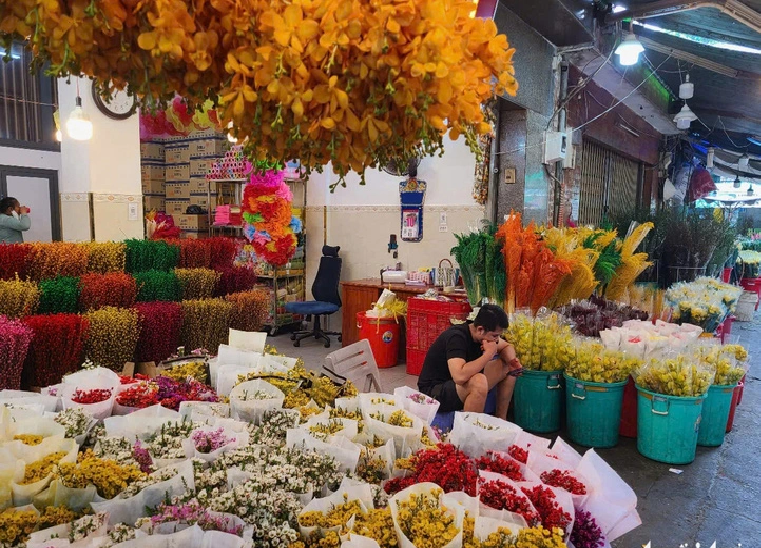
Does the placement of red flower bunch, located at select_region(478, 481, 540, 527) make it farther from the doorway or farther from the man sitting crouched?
the doorway

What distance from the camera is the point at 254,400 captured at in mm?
2350

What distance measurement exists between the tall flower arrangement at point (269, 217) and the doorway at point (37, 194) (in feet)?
11.9

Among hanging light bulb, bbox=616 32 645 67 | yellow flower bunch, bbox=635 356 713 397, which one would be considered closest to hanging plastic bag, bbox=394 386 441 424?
yellow flower bunch, bbox=635 356 713 397

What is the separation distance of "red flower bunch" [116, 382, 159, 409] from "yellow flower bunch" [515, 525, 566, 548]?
1.76 meters

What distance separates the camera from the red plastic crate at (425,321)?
17.7 ft

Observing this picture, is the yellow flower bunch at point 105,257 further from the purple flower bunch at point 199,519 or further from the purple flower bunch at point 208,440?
the purple flower bunch at point 199,519

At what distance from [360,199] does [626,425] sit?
4729mm

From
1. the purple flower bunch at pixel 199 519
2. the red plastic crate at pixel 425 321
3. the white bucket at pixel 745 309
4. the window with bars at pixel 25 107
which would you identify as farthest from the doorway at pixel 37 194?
the white bucket at pixel 745 309

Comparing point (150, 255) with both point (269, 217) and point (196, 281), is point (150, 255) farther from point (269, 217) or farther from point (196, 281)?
point (269, 217)

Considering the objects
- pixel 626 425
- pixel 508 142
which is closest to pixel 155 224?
pixel 508 142

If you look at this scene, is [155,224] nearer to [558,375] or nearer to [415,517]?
[558,375]

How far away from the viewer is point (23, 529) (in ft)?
4.79

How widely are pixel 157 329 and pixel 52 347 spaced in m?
0.73

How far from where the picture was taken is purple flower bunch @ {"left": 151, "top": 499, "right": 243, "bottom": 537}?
1.45 m
